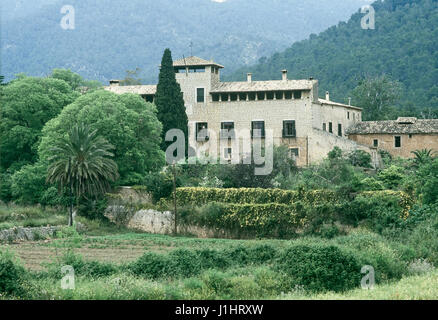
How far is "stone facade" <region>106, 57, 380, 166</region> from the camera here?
48.5m

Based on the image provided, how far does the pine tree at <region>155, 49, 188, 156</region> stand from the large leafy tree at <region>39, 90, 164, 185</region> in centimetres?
308

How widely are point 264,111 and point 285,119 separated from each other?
165 centimetres

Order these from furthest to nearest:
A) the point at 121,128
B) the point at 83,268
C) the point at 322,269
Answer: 1. the point at 121,128
2. the point at 83,268
3. the point at 322,269

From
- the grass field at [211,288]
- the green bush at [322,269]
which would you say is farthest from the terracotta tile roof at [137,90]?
the green bush at [322,269]

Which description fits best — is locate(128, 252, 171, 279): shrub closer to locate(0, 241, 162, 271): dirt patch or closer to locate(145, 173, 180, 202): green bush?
locate(0, 241, 162, 271): dirt patch

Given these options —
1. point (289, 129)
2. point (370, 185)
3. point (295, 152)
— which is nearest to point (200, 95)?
point (289, 129)

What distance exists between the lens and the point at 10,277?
18.4 metres

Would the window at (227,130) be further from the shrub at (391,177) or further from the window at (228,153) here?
the shrub at (391,177)

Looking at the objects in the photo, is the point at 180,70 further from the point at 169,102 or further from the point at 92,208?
the point at 92,208

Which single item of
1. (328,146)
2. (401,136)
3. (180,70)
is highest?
(180,70)

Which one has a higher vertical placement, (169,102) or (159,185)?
(169,102)

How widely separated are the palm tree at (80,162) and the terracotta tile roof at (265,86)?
44.1 feet

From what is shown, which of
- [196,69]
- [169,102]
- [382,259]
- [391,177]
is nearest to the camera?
[382,259]

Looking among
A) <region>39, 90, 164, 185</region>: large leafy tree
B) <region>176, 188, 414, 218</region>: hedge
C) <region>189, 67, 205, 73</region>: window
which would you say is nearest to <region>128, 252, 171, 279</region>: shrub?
<region>176, 188, 414, 218</region>: hedge
